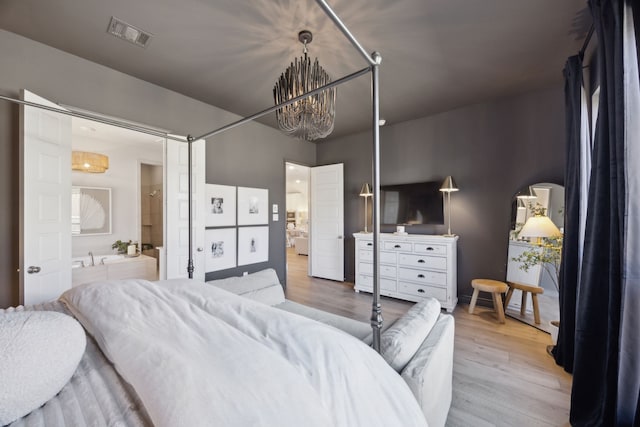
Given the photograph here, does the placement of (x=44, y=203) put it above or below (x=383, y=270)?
above

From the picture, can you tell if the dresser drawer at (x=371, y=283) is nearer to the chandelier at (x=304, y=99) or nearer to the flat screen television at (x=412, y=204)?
the flat screen television at (x=412, y=204)

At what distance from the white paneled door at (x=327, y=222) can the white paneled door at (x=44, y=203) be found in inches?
141

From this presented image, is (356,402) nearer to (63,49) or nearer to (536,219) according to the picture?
(536,219)

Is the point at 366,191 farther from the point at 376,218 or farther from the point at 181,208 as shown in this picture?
the point at 376,218

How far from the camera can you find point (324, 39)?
2.23m

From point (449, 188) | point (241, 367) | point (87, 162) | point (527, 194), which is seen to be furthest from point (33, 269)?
point (527, 194)

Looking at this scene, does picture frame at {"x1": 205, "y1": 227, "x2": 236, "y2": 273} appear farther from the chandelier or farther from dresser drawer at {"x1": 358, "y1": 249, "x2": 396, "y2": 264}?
the chandelier

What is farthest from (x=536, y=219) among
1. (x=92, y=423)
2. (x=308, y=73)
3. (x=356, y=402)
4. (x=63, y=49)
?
(x=63, y=49)

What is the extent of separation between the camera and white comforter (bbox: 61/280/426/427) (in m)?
0.66

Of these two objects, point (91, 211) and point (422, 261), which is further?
point (91, 211)

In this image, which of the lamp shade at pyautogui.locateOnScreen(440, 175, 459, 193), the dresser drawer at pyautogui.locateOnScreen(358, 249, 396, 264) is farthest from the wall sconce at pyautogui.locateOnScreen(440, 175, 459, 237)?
the dresser drawer at pyautogui.locateOnScreen(358, 249, 396, 264)

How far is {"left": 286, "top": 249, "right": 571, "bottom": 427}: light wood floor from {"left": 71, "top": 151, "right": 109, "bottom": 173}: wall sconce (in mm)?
4110

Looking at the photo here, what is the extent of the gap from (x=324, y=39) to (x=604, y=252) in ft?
7.93

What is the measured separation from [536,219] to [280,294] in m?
2.75
